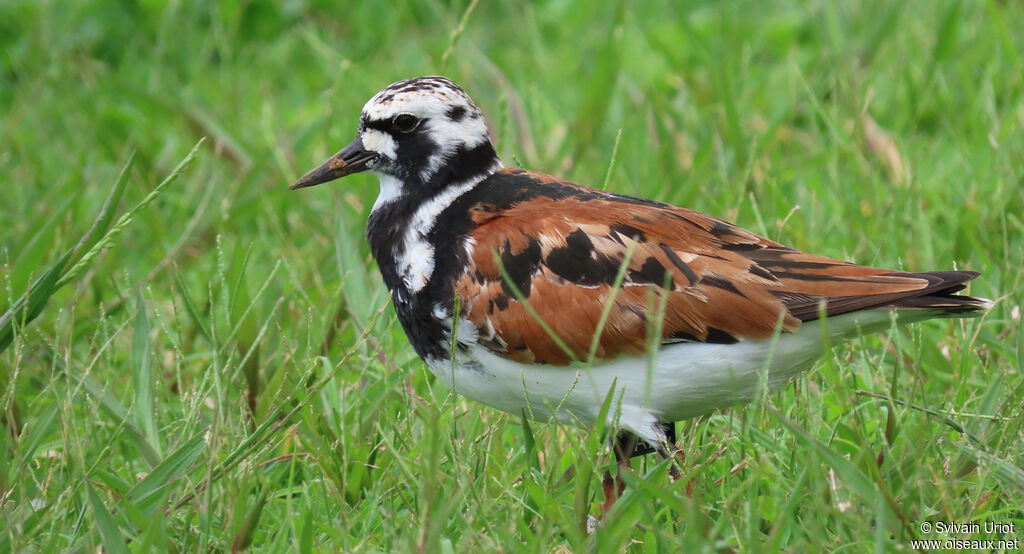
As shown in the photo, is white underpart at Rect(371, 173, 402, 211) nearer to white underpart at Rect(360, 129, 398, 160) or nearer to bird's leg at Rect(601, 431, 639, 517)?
white underpart at Rect(360, 129, 398, 160)

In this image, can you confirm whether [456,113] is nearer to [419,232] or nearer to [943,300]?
[419,232]

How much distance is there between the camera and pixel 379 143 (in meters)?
3.90

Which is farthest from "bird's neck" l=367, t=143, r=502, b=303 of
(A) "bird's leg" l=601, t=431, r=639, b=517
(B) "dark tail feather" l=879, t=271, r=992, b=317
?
(B) "dark tail feather" l=879, t=271, r=992, b=317

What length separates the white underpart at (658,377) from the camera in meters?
3.33

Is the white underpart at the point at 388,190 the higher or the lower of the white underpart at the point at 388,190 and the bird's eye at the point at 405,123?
the lower

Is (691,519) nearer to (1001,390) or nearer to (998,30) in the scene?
(1001,390)

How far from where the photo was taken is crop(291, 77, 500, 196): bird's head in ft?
12.6

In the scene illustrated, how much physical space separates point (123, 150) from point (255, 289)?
5.63ft

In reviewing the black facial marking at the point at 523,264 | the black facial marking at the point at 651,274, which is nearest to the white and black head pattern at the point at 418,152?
the black facial marking at the point at 523,264

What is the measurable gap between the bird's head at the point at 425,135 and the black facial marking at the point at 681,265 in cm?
75

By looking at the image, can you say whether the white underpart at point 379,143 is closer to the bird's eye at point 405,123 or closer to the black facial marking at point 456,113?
the bird's eye at point 405,123

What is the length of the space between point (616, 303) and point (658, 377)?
237 millimetres

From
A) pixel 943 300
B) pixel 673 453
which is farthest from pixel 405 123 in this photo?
pixel 943 300

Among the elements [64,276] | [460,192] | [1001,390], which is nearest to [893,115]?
[1001,390]
